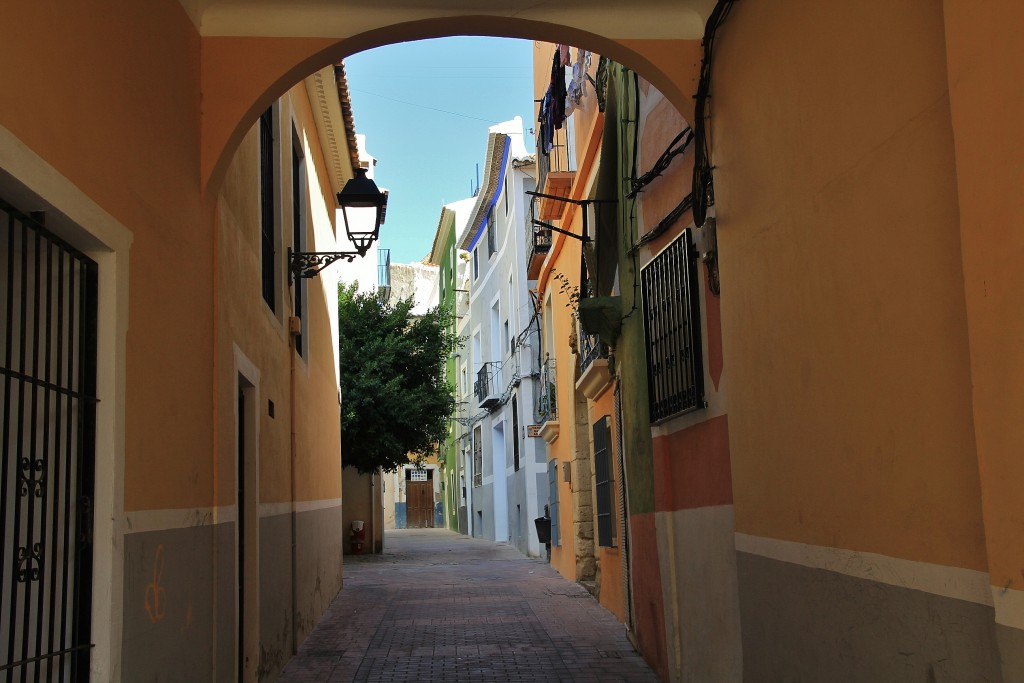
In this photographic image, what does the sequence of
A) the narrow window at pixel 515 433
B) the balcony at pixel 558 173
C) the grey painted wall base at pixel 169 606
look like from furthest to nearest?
the narrow window at pixel 515 433 → the balcony at pixel 558 173 → the grey painted wall base at pixel 169 606

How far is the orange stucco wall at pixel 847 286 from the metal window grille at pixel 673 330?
49.9 inches

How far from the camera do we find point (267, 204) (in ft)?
31.7

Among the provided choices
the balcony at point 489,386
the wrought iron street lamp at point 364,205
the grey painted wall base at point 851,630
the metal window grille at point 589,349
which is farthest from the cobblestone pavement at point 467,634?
the balcony at point 489,386

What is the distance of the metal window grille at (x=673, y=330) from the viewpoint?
743 cm

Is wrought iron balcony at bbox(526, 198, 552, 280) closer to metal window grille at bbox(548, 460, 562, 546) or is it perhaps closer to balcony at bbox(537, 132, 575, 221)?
balcony at bbox(537, 132, 575, 221)

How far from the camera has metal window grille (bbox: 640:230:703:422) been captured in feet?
24.4

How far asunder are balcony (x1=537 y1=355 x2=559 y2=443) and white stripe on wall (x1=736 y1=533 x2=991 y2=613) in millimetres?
13180

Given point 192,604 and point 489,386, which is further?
point 489,386

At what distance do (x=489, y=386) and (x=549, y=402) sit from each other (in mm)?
11021

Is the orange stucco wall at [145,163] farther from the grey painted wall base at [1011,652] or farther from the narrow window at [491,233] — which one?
the narrow window at [491,233]

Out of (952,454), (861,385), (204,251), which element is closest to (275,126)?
(204,251)

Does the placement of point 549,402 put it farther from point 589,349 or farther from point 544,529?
point 589,349

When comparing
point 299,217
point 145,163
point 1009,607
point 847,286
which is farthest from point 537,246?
point 1009,607

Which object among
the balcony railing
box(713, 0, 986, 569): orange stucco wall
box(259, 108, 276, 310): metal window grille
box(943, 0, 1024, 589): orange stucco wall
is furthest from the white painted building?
box(943, 0, 1024, 589): orange stucco wall
